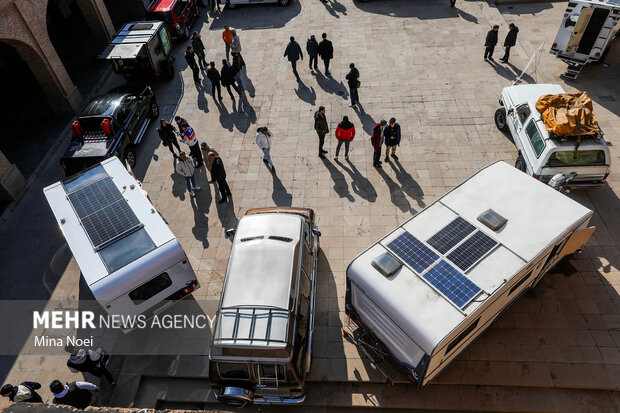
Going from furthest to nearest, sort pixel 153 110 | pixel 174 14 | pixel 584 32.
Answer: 1. pixel 174 14
2. pixel 153 110
3. pixel 584 32

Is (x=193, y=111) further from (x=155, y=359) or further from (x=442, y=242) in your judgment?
(x=442, y=242)

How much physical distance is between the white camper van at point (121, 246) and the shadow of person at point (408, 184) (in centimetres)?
694

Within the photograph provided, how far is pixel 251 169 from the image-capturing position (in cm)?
1323

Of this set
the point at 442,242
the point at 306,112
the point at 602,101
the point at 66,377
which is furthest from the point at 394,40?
the point at 66,377

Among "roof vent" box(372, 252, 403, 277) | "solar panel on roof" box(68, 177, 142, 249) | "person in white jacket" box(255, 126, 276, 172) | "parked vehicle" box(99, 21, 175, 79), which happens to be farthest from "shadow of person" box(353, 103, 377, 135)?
"parked vehicle" box(99, 21, 175, 79)

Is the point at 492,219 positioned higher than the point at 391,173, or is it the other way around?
the point at 492,219

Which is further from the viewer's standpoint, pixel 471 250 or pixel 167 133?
pixel 167 133

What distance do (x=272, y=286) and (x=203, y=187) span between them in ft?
20.8

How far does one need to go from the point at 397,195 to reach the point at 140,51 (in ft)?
40.9

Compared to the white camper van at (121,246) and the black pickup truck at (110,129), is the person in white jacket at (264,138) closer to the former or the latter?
the white camper van at (121,246)

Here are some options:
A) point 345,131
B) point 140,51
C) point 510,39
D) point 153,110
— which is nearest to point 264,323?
point 345,131

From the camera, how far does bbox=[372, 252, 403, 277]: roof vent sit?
23.7 feet

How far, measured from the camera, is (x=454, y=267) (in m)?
7.14

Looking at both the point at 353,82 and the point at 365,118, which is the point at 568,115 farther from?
the point at 353,82
